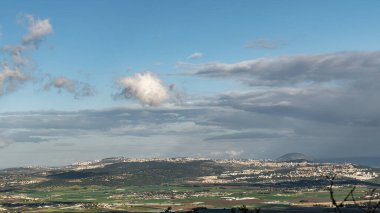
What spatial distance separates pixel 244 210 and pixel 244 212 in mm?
197

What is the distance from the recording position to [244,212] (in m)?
17.4

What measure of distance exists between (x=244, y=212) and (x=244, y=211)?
137mm

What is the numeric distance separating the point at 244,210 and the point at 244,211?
62 millimetres

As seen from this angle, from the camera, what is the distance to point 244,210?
17.2 meters

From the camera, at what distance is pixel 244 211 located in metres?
17.2
